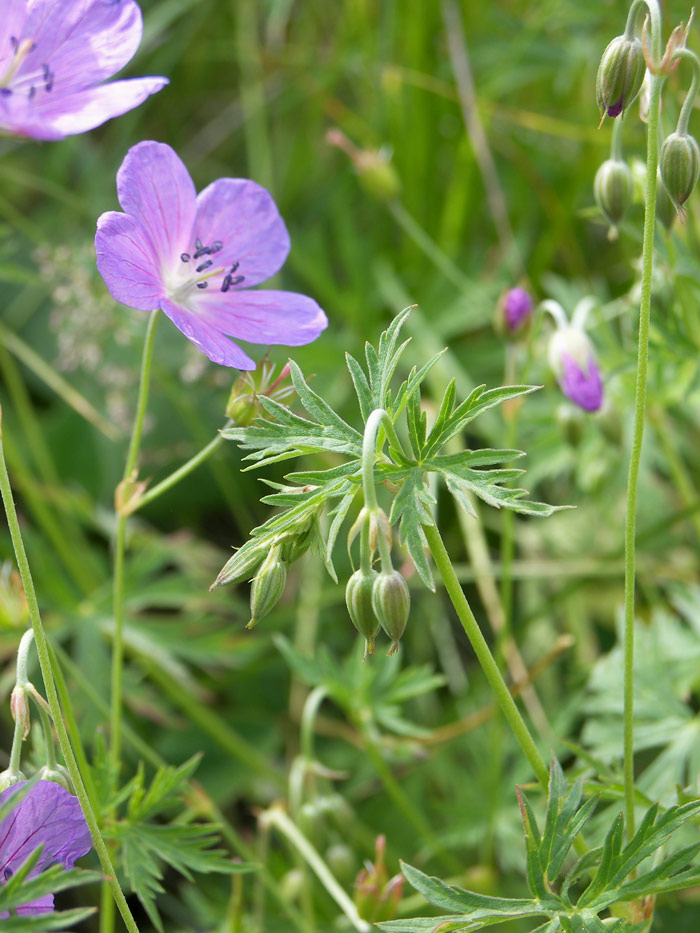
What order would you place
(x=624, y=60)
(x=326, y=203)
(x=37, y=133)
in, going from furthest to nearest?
1. (x=326, y=203)
2. (x=624, y=60)
3. (x=37, y=133)

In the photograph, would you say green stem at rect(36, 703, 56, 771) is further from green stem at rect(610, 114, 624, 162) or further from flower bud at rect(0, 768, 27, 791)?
green stem at rect(610, 114, 624, 162)

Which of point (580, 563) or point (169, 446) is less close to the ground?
point (169, 446)

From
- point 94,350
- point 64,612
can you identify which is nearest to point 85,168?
point 94,350

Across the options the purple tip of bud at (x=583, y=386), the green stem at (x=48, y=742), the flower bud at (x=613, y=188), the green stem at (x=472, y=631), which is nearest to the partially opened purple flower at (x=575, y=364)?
the purple tip of bud at (x=583, y=386)

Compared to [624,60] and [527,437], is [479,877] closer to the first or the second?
[527,437]

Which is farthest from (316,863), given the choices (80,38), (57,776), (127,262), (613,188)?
(80,38)

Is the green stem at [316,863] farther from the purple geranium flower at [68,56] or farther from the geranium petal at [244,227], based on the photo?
the purple geranium flower at [68,56]
